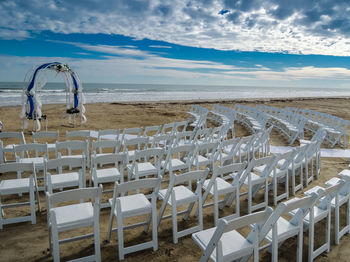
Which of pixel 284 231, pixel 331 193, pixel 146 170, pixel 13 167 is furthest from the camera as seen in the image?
pixel 146 170

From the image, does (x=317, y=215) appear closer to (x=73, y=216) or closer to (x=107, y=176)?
(x=73, y=216)

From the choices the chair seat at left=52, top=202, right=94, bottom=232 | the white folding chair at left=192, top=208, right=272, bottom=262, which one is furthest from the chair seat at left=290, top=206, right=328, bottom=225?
the chair seat at left=52, top=202, right=94, bottom=232

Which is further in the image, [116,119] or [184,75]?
[184,75]

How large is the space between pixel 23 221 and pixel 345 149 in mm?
9280

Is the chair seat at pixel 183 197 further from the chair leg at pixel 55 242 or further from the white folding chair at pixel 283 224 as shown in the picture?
the chair leg at pixel 55 242

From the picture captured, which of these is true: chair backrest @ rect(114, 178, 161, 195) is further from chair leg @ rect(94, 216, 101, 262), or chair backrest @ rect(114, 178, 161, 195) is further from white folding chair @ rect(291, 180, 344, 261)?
white folding chair @ rect(291, 180, 344, 261)

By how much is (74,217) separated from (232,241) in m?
1.66

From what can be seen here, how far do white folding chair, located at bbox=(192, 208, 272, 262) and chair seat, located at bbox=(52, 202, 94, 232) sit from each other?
117cm

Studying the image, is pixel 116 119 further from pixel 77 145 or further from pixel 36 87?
pixel 77 145

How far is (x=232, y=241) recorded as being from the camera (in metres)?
2.38

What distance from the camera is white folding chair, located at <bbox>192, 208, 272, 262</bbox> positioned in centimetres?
195

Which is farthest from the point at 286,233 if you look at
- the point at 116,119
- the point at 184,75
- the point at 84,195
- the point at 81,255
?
the point at 184,75

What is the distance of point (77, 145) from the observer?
192 inches

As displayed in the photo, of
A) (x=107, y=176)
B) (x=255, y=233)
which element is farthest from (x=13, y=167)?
(x=255, y=233)
